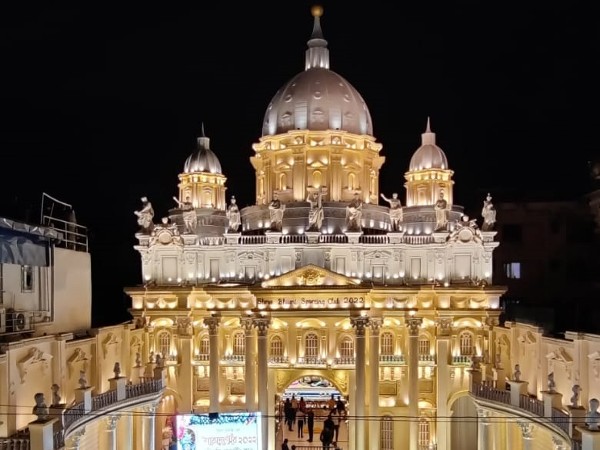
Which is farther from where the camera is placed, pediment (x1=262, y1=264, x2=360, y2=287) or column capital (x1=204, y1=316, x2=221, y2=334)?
column capital (x1=204, y1=316, x2=221, y2=334)

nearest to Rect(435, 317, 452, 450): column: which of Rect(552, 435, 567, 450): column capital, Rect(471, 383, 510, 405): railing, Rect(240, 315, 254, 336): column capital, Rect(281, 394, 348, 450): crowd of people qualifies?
Rect(281, 394, 348, 450): crowd of people

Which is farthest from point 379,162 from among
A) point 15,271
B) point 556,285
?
point 15,271

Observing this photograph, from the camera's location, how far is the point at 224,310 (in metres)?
47.1

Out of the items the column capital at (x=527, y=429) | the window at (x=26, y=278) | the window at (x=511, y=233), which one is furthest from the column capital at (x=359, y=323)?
the window at (x=511, y=233)

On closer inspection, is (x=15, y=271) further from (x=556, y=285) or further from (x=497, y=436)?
(x=556, y=285)

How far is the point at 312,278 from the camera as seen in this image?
44906mm

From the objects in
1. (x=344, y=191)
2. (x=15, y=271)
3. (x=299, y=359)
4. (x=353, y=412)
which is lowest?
(x=353, y=412)

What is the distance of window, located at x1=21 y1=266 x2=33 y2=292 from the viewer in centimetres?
3406

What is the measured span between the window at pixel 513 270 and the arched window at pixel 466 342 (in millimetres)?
14254

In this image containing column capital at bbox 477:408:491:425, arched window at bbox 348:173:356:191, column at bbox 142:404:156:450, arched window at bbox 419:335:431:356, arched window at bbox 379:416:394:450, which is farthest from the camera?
arched window at bbox 348:173:356:191

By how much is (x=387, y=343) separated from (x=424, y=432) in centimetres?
654

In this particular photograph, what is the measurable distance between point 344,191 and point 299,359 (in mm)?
14242

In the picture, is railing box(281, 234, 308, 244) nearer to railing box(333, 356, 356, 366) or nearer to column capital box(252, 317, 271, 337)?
column capital box(252, 317, 271, 337)

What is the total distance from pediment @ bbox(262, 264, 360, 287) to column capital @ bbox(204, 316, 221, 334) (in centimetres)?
498
